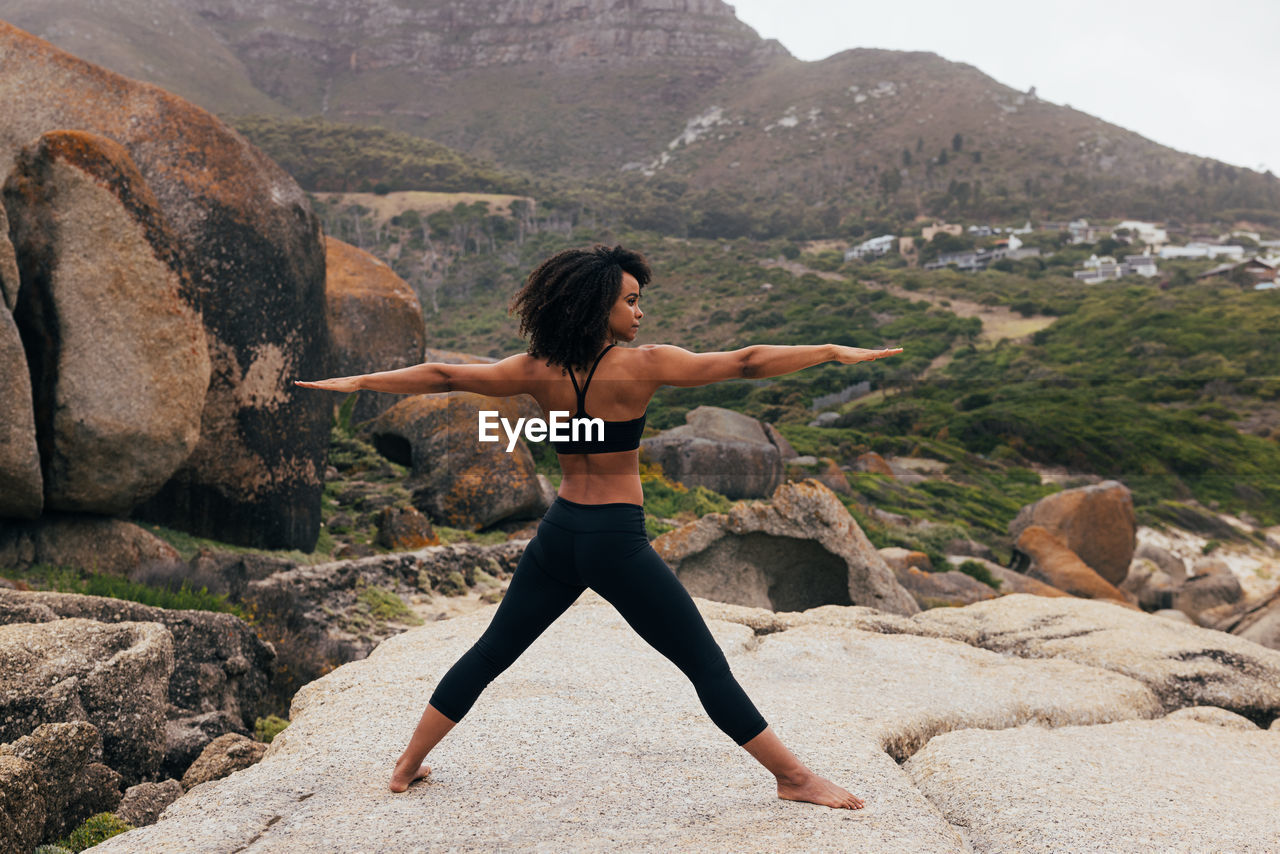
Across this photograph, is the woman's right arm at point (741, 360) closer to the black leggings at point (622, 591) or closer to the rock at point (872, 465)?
the black leggings at point (622, 591)

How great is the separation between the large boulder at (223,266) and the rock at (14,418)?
1.65 metres

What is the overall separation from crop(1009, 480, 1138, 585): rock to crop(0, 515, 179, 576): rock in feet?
50.7

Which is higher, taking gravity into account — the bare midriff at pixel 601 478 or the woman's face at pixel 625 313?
the woman's face at pixel 625 313

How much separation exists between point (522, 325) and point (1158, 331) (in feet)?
158

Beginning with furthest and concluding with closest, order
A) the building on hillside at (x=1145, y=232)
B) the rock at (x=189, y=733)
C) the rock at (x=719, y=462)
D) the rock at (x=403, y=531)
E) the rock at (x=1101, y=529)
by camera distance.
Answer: the building on hillside at (x=1145, y=232) < the rock at (x=1101, y=529) < the rock at (x=719, y=462) < the rock at (x=403, y=531) < the rock at (x=189, y=733)

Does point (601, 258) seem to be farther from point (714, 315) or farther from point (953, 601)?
point (714, 315)

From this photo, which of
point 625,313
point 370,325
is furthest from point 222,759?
point 370,325

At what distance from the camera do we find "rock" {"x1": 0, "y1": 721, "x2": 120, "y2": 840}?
3.41m

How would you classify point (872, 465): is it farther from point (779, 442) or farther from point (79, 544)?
point (79, 544)

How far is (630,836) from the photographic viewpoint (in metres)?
2.96

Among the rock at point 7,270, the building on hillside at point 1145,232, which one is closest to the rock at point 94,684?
the rock at point 7,270

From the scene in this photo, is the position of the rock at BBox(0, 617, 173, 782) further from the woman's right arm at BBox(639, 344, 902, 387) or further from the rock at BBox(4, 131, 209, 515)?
the rock at BBox(4, 131, 209, 515)

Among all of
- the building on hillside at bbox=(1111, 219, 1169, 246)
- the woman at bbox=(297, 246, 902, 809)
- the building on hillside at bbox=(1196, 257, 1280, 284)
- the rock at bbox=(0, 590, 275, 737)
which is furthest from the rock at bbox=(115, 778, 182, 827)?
the building on hillside at bbox=(1111, 219, 1169, 246)

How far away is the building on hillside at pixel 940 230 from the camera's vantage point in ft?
270
